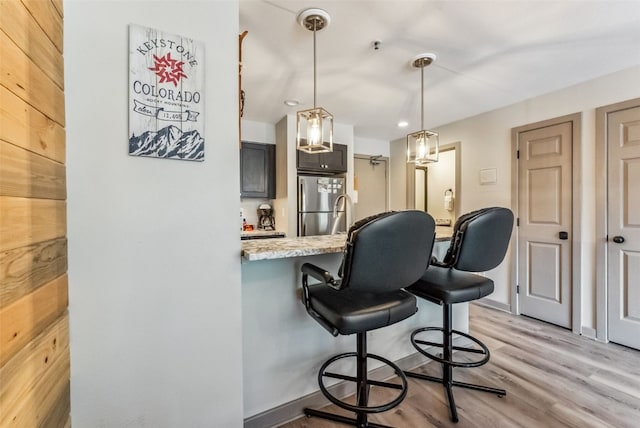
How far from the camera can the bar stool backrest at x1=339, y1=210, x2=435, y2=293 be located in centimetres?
108

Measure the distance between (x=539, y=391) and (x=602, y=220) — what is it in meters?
1.74

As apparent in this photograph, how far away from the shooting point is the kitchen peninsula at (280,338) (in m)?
1.44

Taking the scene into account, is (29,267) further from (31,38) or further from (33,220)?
(31,38)

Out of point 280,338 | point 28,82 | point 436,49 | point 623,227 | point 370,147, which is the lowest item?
point 280,338

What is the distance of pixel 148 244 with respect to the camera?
42.8 inches

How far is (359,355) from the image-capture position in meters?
1.41

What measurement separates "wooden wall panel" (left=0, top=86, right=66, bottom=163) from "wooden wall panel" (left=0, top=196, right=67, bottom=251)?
148 millimetres

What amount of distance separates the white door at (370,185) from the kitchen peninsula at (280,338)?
310 centimetres

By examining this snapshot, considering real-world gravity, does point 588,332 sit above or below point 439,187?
below

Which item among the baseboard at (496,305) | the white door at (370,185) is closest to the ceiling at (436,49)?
the white door at (370,185)

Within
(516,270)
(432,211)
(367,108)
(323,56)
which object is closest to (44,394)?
(323,56)

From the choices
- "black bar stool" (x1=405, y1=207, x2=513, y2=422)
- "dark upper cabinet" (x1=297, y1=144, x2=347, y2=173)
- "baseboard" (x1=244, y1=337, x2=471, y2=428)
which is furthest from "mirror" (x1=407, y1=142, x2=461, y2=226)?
"baseboard" (x1=244, y1=337, x2=471, y2=428)

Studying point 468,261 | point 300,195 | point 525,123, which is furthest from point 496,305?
point 300,195

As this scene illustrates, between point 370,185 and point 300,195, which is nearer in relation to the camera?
point 300,195
